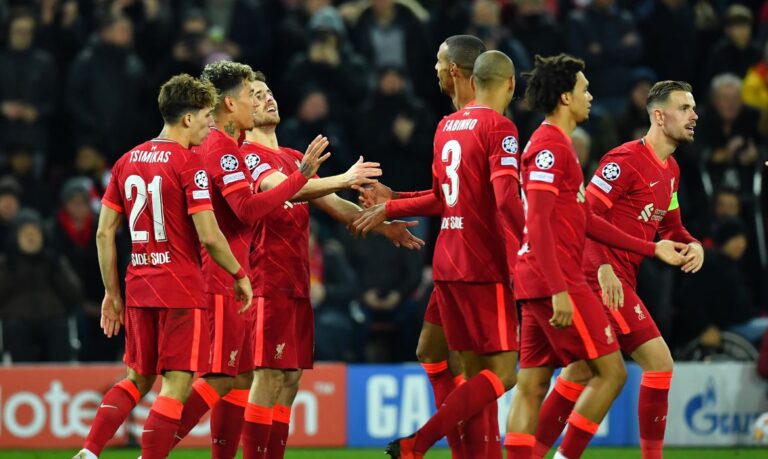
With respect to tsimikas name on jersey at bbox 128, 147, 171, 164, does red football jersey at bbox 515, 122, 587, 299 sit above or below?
below

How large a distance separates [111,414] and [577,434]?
2711mm

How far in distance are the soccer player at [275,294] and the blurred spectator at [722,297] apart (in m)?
5.57

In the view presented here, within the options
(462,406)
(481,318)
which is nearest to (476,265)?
(481,318)

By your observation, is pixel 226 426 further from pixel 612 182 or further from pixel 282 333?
pixel 612 182

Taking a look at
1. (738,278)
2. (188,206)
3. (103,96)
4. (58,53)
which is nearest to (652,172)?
(188,206)

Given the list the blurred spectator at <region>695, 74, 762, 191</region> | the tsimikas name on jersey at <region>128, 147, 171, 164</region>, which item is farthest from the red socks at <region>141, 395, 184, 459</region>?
the blurred spectator at <region>695, 74, 762, 191</region>

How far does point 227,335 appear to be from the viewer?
8406 mm

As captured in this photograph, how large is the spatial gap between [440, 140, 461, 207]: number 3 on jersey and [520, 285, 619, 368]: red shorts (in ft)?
2.48

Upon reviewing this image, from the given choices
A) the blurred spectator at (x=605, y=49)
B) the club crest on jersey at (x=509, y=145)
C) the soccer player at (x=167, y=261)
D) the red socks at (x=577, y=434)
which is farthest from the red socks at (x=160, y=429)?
the blurred spectator at (x=605, y=49)

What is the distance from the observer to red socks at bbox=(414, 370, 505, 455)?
7.88 meters

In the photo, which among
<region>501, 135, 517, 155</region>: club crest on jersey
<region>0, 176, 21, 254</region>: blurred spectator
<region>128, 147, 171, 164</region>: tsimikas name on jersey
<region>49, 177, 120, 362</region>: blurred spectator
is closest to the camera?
<region>501, 135, 517, 155</region>: club crest on jersey

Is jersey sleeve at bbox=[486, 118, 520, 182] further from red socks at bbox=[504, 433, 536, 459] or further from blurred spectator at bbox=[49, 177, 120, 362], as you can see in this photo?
blurred spectator at bbox=[49, 177, 120, 362]

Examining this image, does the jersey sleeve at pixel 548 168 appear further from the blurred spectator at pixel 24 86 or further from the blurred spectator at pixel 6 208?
the blurred spectator at pixel 24 86

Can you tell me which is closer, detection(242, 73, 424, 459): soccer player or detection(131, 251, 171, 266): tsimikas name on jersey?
detection(131, 251, 171, 266): tsimikas name on jersey
